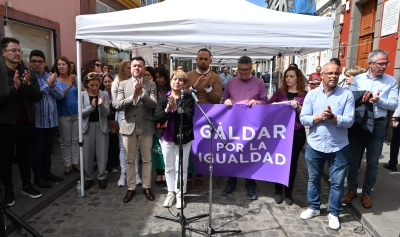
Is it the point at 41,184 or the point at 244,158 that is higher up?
the point at 244,158

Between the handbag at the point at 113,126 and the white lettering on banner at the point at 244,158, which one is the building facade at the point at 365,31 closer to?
the white lettering on banner at the point at 244,158

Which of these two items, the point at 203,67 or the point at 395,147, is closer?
the point at 203,67

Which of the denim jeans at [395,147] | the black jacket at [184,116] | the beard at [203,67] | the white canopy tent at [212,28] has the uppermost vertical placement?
the white canopy tent at [212,28]

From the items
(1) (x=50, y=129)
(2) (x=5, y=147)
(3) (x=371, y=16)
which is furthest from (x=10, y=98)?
(3) (x=371, y=16)

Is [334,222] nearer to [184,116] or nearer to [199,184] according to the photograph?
[199,184]

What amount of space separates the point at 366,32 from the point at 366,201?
7689mm

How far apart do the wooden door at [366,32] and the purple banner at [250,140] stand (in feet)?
22.9

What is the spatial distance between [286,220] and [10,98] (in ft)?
11.8

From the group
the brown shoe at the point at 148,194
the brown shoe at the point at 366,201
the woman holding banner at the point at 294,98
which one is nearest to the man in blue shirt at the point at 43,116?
the brown shoe at the point at 148,194

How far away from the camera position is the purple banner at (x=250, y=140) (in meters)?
3.86

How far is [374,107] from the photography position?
355 cm

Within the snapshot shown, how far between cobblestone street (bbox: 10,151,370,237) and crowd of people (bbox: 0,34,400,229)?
0.48ft

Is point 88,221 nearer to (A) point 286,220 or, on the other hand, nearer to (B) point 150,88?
(B) point 150,88

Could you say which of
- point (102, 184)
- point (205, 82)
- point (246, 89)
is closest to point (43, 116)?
point (102, 184)
